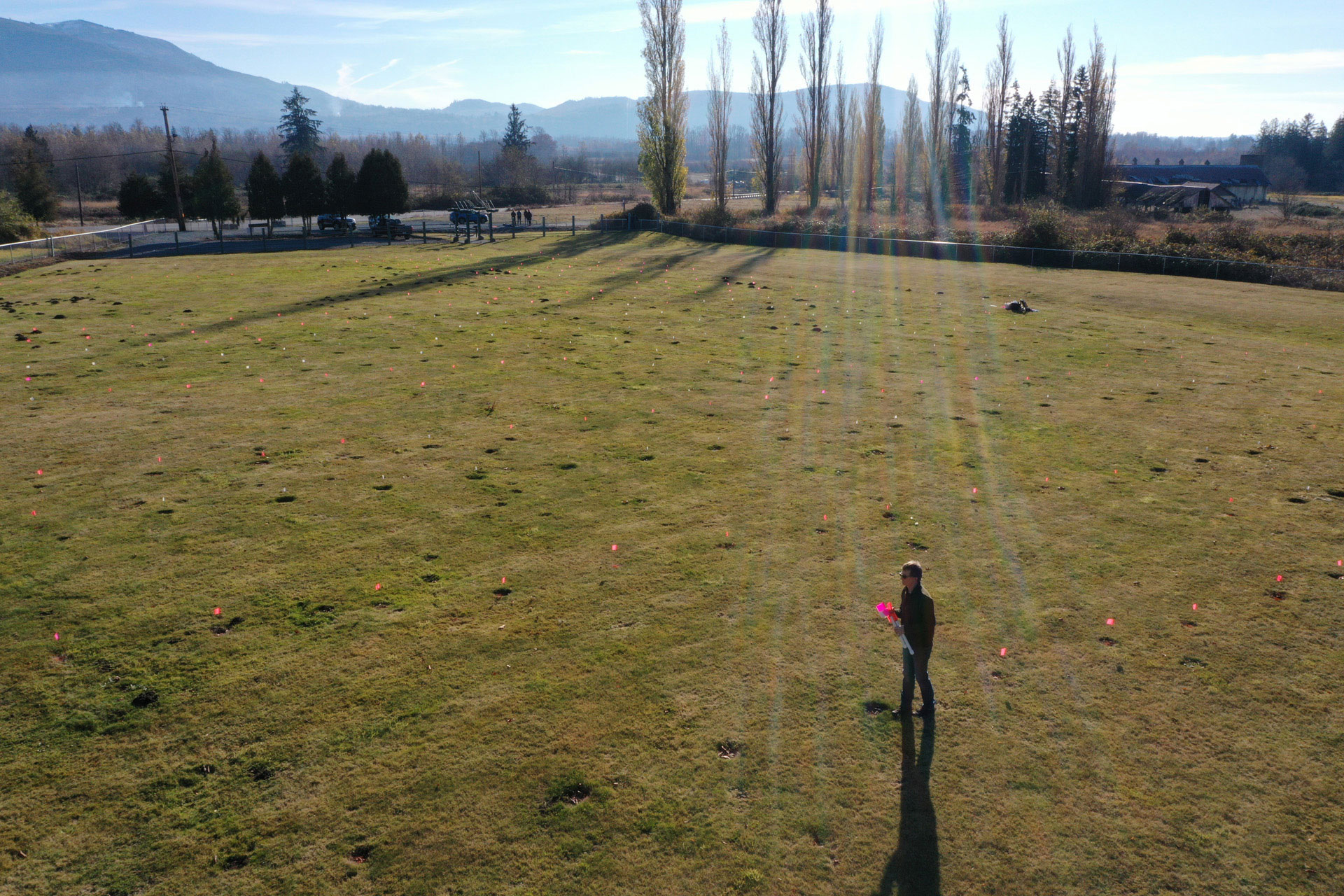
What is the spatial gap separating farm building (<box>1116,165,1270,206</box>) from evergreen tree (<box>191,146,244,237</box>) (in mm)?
102467

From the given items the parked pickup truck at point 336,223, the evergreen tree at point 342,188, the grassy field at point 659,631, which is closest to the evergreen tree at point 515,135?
the parked pickup truck at point 336,223

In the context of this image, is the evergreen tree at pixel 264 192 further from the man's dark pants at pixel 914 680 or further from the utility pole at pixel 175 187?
the man's dark pants at pixel 914 680

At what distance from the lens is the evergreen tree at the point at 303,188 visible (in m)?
59.5

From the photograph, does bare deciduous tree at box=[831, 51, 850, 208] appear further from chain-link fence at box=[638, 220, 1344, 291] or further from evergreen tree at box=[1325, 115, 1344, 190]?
evergreen tree at box=[1325, 115, 1344, 190]

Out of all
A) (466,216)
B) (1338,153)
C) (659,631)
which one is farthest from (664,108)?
(1338,153)

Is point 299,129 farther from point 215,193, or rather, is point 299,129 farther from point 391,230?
point 391,230

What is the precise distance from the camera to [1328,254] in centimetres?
3472

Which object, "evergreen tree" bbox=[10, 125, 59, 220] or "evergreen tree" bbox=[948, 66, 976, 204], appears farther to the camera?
"evergreen tree" bbox=[948, 66, 976, 204]

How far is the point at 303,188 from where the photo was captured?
197 feet

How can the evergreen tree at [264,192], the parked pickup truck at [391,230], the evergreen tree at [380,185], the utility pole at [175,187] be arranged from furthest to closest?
the evergreen tree at [380,185] < the utility pole at [175,187] < the evergreen tree at [264,192] < the parked pickup truck at [391,230]

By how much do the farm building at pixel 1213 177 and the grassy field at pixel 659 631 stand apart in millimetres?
109864

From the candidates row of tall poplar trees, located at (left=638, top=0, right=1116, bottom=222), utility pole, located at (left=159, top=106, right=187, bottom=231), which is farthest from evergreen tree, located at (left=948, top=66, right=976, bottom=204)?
utility pole, located at (left=159, top=106, right=187, bottom=231)

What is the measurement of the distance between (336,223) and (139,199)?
17.2 meters

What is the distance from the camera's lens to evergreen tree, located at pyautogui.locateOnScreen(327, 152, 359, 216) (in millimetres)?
60688
